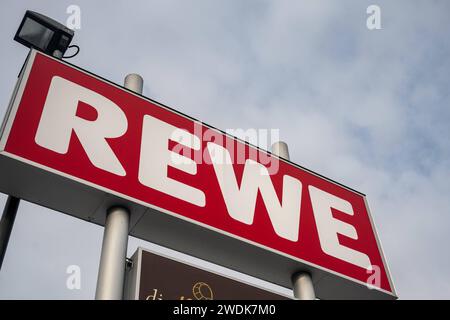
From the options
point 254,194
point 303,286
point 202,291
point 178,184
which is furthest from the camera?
point 254,194

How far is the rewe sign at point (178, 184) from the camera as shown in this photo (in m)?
4.25

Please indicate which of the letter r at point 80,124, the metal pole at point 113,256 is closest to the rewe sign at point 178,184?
the letter r at point 80,124

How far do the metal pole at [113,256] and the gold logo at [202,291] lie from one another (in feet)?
1.70

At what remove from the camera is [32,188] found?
418 cm

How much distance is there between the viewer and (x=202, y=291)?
3.99 meters

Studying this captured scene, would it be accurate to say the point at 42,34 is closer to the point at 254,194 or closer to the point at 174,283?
the point at 254,194

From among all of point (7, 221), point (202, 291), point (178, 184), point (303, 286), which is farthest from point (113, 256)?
point (303, 286)

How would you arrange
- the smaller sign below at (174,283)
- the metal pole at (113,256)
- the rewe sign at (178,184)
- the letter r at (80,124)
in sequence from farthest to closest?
the letter r at (80,124), the rewe sign at (178,184), the smaller sign below at (174,283), the metal pole at (113,256)

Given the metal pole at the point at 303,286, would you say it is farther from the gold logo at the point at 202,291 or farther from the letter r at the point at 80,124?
the letter r at the point at 80,124

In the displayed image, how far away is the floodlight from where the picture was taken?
5.44 metres

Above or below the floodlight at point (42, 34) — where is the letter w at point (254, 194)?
below

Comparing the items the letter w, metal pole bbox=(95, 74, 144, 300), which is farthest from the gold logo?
the letter w

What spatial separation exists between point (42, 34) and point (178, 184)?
6.75ft
